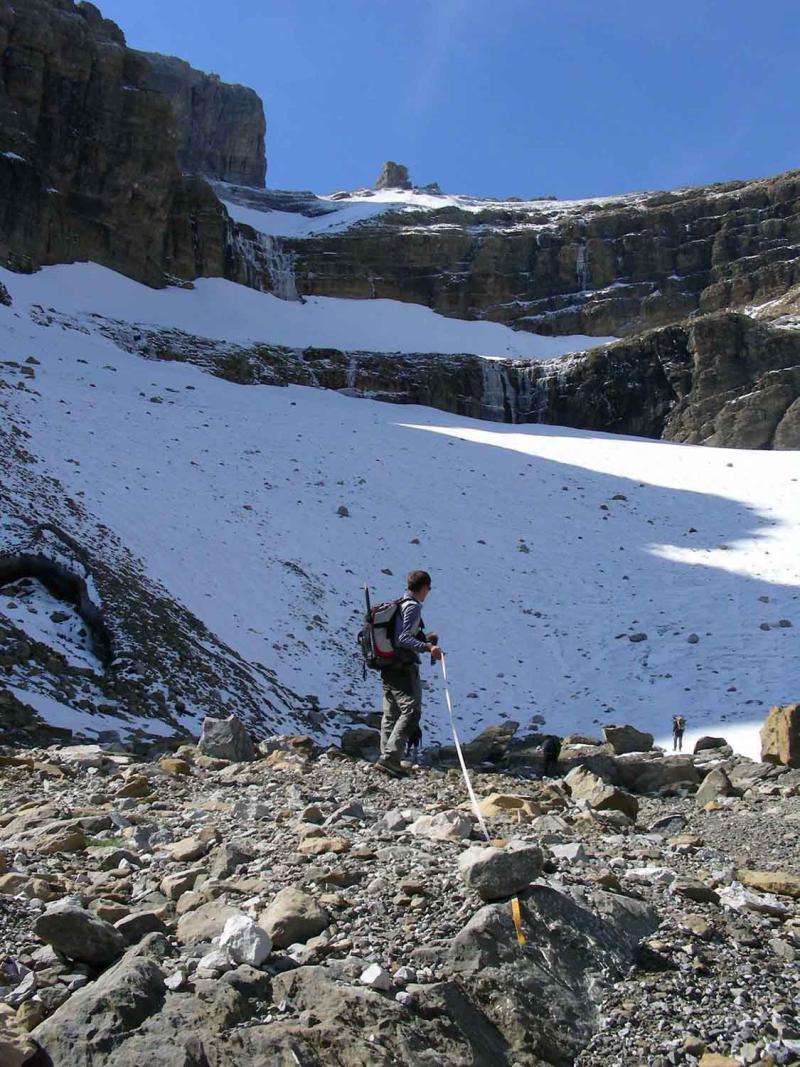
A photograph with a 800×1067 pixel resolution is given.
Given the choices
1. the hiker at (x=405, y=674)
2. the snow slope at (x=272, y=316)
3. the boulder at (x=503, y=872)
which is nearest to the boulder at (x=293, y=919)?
the boulder at (x=503, y=872)

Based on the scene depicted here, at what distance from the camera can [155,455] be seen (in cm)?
2144

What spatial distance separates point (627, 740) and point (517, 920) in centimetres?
790

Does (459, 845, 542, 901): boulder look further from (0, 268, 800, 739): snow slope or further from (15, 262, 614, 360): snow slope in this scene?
(15, 262, 614, 360): snow slope

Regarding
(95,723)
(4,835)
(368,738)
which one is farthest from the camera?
(368,738)

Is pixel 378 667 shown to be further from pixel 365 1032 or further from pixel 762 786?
pixel 365 1032

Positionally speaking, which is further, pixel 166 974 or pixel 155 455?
pixel 155 455

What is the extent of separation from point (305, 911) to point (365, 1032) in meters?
0.69

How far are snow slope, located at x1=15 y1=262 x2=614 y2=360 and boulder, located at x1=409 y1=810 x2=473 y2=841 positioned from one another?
36563mm

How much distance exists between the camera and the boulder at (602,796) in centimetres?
704

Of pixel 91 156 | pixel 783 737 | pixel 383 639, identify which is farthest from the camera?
pixel 91 156

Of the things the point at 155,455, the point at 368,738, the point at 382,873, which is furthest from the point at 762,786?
the point at 155,455

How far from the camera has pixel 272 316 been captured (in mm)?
50750

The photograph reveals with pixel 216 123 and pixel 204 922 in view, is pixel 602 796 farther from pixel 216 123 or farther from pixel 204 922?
pixel 216 123

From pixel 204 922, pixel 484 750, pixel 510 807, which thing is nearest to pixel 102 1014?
pixel 204 922
